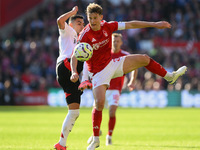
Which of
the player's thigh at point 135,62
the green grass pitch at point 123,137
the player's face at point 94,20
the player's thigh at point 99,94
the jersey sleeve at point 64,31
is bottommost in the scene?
the green grass pitch at point 123,137

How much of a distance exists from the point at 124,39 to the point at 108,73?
799 inches

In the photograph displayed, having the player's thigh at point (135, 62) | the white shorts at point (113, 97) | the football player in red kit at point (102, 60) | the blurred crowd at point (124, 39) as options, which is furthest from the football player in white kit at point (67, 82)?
the blurred crowd at point (124, 39)

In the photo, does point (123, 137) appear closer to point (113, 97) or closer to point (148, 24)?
point (113, 97)

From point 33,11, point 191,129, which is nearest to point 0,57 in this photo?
point 33,11

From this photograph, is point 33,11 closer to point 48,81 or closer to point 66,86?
point 48,81

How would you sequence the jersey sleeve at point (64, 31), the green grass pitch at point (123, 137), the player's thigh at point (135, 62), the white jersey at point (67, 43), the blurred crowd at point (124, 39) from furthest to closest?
the blurred crowd at point (124, 39) → the green grass pitch at point (123, 137) → the white jersey at point (67, 43) → the jersey sleeve at point (64, 31) → the player's thigh at point (135, 62)

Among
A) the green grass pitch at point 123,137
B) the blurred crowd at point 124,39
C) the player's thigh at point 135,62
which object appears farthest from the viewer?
the blurred crowd at point 124,39

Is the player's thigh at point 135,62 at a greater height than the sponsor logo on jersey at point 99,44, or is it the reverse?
the sponsor logo on jersey at point 99,44

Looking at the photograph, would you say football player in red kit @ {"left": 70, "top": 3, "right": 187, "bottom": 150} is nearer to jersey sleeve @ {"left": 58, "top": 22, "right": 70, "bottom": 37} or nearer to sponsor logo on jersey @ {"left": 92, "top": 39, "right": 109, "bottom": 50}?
sponsor logo on jersey @ {"left": 92, "top": 39, "right": 109, "bottom": 50}

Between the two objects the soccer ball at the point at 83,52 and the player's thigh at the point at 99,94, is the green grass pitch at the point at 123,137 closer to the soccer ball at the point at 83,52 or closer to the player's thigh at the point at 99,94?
the player's thigh at the point at 99,94

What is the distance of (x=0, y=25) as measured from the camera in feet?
106

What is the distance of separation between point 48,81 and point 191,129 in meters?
15.4

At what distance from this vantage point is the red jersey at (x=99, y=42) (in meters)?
8.00

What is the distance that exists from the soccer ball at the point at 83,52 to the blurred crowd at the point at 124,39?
58.7ft
